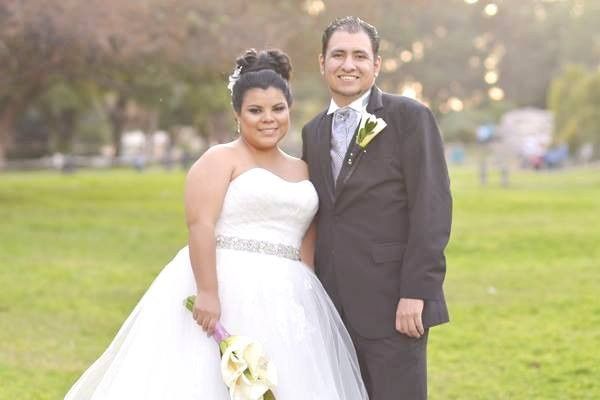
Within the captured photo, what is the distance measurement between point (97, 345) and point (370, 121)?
5.17 meters

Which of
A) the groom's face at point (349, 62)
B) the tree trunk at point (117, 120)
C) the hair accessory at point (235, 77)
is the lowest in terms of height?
the tree trunk at point (117, 120)

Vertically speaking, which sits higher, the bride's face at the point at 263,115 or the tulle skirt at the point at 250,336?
the bride's face at the point at 263,115

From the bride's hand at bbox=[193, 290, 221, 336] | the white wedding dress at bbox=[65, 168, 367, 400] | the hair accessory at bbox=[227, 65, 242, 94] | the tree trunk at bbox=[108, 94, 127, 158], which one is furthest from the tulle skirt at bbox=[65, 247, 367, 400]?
the tree trunk at bbox=[108, 94, 127, 158]

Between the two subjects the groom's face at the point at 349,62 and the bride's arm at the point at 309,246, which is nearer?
the groom's face at the point at 349,62

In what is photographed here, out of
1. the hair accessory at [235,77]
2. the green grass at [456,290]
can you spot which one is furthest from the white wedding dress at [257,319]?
the green grass at [456,290]

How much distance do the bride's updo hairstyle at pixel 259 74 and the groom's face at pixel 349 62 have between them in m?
0.21

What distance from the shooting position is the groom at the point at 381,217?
4.75 metres

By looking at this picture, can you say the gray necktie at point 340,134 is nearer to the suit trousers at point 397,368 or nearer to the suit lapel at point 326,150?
the suit lapel at point 326,150

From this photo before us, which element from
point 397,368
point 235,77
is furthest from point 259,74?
point 397,368

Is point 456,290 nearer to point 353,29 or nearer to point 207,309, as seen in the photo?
point 353,29

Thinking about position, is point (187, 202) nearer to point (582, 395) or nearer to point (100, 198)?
point (582, 395)

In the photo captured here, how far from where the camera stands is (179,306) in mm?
4938

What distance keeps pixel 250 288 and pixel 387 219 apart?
0.71m

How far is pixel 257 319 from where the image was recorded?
482 cm
